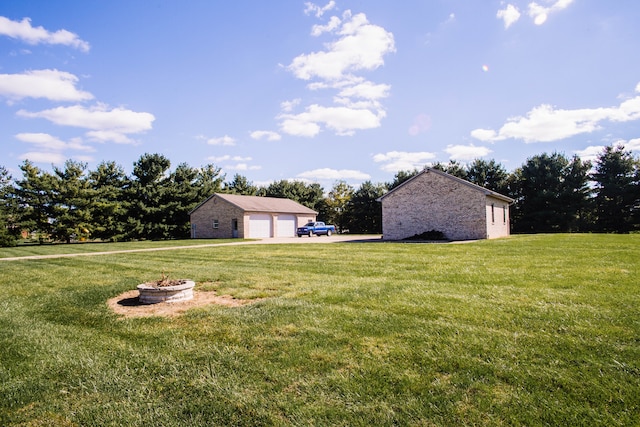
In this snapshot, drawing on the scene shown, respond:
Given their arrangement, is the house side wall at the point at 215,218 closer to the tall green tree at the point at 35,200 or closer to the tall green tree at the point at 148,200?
the tall green tree at the point at 148,200

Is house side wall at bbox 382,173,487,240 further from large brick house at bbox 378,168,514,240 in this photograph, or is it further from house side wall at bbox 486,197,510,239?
house side wall at bbox 486,197,510,239

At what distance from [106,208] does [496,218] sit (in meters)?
37.6

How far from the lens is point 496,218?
2622 centimetres

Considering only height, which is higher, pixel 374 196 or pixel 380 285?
pixel 374 196

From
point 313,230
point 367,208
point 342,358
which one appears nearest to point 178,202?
point 313,230

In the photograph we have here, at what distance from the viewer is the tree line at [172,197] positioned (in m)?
33.2

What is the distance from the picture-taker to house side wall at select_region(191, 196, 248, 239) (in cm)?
3416

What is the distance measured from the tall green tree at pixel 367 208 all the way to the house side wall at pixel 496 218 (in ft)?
61.0

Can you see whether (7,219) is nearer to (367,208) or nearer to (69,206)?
(69,206)

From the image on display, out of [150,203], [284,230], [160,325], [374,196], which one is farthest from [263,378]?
[374,196]

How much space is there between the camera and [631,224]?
122ft

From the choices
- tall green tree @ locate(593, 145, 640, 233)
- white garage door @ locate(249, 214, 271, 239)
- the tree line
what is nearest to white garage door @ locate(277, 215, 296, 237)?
white garage door @ locate(249, 214, 271, 239)

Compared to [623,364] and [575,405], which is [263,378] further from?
[623,364]

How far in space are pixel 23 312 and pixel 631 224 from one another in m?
50.2
